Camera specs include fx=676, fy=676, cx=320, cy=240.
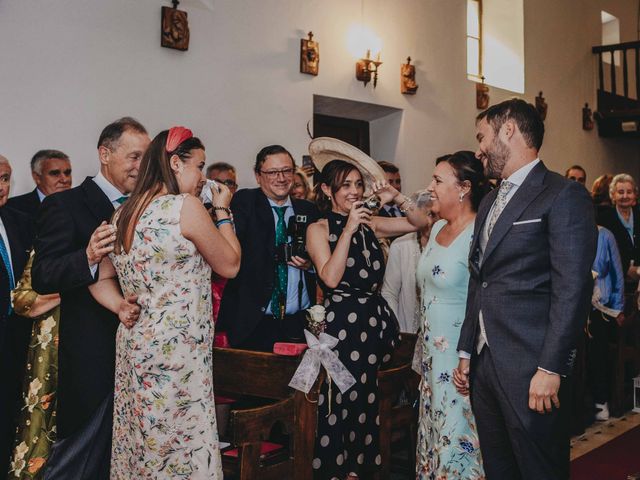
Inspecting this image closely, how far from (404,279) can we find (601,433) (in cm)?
200

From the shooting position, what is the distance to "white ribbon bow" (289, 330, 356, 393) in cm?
289

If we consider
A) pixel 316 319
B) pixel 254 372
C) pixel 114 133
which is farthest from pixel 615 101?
pixel 114 133

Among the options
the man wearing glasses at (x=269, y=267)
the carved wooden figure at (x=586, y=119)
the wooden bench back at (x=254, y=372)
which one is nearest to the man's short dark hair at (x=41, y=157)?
the man wearing glasses at (x=269, y=267)

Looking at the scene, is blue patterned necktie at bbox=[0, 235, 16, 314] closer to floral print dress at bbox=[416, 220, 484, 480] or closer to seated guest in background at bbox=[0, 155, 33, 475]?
seated guest in background at bbox=[0, 155, 33, 475]

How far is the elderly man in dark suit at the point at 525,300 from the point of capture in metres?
2.12

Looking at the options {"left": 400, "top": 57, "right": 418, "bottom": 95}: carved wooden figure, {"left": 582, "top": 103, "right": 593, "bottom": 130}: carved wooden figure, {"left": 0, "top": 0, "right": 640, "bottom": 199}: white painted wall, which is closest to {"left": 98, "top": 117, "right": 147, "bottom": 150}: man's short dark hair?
{"left": 0, "top": 0, "right": 640, "bottom": 199}: white painted wall

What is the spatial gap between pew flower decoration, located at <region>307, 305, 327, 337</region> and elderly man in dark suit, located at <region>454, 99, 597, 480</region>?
0.82 m

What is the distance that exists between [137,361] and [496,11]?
25.6 feet

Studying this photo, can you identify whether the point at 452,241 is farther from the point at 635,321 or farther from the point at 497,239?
the point at 635,321

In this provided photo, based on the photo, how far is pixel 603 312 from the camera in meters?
5.17

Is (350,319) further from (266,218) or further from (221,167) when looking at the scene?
(221,167)

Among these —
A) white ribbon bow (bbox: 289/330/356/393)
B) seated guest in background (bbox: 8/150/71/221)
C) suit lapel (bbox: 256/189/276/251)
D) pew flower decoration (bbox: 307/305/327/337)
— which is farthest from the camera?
seated guest in background (bbox: 8/150/71/221)

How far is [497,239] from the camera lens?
226 centimetres

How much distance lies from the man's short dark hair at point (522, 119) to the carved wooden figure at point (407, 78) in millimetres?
4953
